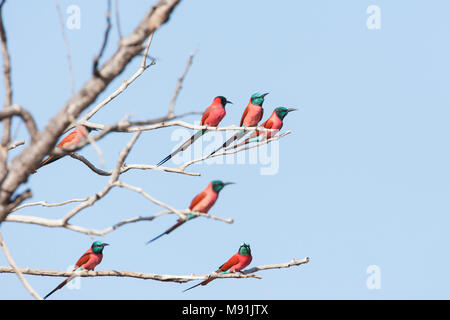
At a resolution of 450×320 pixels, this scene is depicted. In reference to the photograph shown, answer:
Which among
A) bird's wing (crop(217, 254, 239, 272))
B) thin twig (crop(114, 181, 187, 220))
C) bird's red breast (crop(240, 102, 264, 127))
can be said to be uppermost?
bird's red breast (crop(240, 102, 264, 127))

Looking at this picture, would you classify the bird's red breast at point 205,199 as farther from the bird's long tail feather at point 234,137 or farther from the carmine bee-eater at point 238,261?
the carmine bee-eater at point 238,261

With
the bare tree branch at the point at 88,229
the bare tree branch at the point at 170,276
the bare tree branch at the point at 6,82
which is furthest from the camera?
the bare tree branch at the point at 170,276

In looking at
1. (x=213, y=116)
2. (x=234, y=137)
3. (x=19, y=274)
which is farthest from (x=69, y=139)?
(x=19, y=274)

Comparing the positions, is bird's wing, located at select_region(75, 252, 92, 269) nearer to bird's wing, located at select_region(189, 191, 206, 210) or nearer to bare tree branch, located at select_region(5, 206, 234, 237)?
bird's wing, located at select_region(189, 191, 206, 210)

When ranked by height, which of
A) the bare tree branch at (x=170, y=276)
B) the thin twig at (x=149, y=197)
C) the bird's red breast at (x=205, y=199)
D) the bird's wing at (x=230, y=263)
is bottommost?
the bird's wing at (x=230, y=263)

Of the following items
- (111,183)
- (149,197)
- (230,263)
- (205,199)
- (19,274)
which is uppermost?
(111,183)

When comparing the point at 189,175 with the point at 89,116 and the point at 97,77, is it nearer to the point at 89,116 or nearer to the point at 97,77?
the point at 89,116

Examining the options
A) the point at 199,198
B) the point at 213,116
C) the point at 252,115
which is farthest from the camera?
the point at 252,115

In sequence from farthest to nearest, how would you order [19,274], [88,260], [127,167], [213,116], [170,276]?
[213,116] < [88,260] < [127,167] < [170,276] < [19,274]

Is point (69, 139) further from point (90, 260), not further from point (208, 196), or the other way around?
point (208, 196)

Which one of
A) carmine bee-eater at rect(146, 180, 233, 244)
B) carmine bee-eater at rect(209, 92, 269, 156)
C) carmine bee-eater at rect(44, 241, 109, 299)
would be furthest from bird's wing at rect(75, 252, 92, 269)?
carmine bee-eater at rect(209, 92, 269, 156)

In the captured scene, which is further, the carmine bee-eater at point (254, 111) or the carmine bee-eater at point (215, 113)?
the carmine bee-eater at point (254, 111)

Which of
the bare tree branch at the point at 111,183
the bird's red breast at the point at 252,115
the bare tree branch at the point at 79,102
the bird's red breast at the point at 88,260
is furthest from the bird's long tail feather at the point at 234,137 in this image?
the bare tree branch at the point at 111,183
